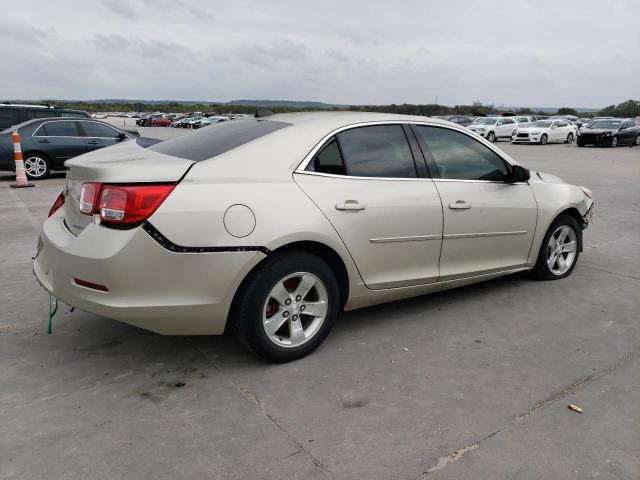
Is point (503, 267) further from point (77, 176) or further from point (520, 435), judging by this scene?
point (77, 176)

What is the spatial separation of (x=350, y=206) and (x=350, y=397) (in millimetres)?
1189

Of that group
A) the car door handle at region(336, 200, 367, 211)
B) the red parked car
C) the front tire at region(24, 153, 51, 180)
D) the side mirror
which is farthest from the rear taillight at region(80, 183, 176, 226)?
the red parked car

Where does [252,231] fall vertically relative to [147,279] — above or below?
above

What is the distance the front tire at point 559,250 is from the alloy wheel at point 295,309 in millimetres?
2540

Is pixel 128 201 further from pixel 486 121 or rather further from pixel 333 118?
pixel 486 121

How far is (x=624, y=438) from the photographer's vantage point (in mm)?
2701

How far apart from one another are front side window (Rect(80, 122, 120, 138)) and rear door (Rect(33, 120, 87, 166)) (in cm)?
18

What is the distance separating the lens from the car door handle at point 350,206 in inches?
137

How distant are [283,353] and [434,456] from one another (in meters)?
1.18

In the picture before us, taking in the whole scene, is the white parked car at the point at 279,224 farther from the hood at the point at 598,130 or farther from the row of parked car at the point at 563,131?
the hood at the point at 598,130

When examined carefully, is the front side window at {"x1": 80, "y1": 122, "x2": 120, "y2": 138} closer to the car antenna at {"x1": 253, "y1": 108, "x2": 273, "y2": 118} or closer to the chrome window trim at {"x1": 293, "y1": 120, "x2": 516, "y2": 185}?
the car antenna at {"x1": 253, "y1": 108, "x2": 273, "y2": 118}

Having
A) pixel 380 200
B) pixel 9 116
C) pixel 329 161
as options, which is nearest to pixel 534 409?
pixel 380 200

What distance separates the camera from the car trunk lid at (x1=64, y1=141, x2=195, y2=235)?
3020 millimetres

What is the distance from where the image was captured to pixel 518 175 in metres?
4.56
